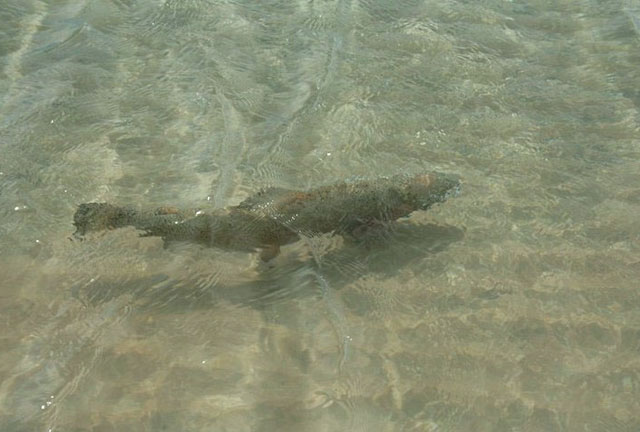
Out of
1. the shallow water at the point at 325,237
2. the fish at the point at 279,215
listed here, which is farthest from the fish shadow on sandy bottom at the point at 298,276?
the fish at the point at 279,215

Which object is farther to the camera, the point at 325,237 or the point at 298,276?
the point at 325,237

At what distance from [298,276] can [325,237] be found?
339 millimetres

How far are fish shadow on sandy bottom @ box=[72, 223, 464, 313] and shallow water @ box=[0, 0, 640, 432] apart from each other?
0.05ft

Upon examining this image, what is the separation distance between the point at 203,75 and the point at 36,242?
2.33 metres

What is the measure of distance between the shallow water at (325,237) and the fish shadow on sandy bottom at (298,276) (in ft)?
0.05

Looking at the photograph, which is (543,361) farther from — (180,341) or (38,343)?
(38,343)

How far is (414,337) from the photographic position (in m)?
4.27

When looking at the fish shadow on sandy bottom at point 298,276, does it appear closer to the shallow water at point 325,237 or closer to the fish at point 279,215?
the shallow water at point 325,237

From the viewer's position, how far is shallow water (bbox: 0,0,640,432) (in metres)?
3.99

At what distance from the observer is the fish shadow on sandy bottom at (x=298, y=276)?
4.52 m

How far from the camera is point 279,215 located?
4.77m

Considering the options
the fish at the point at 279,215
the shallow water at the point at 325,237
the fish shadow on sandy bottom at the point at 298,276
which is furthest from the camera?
the fish at the point at 279,215

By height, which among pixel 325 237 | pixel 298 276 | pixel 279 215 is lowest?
pixel 298 276

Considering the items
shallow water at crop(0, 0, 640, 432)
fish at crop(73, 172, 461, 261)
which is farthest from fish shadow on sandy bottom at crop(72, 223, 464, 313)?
fish at crop(73, 172, 461, 261)
